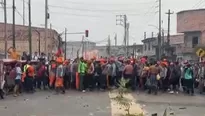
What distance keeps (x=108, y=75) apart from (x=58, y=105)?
24.0 feet

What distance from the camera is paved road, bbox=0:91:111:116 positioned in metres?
16.0

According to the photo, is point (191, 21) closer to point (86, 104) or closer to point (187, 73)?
point (187, 73)

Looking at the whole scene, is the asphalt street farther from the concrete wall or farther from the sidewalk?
the concrete wall

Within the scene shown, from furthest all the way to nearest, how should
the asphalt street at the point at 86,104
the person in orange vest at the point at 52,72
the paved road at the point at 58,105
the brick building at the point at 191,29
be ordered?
the brick building at the point at 191,29 < the person in orange vest at the point at 52,72 < the asphalt street at the point at 86,104 < the paved road at the point at 58,105

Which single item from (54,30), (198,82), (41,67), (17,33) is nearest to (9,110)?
(41,67)

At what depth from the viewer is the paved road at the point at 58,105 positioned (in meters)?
16.0

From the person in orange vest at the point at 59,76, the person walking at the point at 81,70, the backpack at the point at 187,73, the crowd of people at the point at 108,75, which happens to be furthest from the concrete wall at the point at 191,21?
the person in orange vest at the point at 59,76

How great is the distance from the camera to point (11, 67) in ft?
78.8

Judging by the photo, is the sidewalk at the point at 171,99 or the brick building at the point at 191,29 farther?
the brick building at the point at 191,29

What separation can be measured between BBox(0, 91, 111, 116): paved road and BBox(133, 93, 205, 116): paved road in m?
1.56

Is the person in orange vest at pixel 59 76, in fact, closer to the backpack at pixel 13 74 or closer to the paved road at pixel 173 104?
the backpack at pixel 13 74

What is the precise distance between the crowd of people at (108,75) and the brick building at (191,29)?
158ft

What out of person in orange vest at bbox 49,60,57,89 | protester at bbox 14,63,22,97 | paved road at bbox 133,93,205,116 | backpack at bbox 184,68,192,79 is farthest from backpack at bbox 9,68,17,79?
backpack at bbox 184,68,192,79

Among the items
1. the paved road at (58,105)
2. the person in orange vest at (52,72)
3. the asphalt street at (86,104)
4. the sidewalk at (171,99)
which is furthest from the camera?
the person in orange vest at (52,72)
